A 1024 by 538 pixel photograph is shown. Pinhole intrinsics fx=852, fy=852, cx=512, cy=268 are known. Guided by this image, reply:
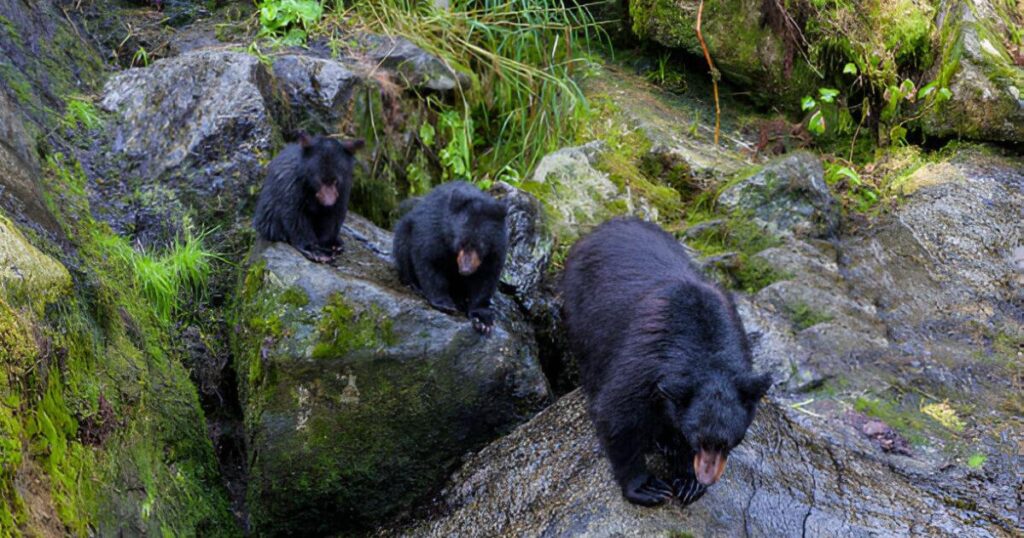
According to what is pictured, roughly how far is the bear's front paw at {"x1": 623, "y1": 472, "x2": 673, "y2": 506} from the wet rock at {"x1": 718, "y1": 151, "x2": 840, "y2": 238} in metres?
3.27

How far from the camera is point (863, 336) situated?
5582 millimetres

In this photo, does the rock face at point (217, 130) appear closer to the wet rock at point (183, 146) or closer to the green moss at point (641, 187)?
the wet rock at point (183, 146)

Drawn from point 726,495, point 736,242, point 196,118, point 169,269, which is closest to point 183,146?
point 196,118

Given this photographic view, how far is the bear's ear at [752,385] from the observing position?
3.75 metres

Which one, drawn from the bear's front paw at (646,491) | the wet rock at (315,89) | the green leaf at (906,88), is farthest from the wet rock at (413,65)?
the bear's front paw at (646,491)

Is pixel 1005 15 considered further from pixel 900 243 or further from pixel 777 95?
pixel 900 243

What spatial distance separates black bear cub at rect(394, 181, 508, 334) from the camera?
5059 mm

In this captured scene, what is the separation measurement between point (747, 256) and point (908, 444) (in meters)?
2.01

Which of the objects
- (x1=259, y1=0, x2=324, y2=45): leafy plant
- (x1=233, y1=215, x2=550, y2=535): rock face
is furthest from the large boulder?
(x1=233, y1=215, x2=550, y2=535): rock face

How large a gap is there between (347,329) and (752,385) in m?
2.20

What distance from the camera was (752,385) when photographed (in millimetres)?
3752

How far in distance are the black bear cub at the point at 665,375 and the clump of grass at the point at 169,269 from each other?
2680mm

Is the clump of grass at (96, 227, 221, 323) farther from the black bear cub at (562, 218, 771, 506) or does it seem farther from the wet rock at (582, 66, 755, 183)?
the wet rock at (582, 66, 755, 183)

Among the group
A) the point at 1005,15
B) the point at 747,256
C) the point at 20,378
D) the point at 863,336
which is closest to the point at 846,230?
the point at 747,256
